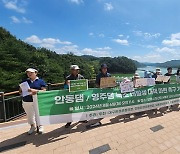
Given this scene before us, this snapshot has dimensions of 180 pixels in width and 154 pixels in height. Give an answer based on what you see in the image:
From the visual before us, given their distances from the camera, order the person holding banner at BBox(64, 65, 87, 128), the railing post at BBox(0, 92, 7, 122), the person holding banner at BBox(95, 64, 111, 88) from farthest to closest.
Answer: the railing post at BBox(0, 92, 7, 122)
the person holding banner at BBox(95, 64, 111, 88)
the person holding banner at BBox(64, 65, 87, 128)

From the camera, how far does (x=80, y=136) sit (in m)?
4.64

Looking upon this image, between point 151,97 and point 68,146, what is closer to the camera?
point 68,146

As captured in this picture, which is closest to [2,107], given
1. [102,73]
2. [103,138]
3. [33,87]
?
[33,87]

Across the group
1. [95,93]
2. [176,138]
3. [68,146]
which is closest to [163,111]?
[176,138]

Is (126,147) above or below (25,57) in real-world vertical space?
below

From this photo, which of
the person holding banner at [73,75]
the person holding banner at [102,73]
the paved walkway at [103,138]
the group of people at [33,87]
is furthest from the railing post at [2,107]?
the person holding banner at [102,73]

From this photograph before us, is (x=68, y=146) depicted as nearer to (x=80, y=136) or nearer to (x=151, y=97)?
(x=80, y=136)

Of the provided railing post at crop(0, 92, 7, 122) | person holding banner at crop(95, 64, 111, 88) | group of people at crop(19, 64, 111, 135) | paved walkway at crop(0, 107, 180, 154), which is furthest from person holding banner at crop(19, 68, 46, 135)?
railing post at crop(0, 92, 7, 122)

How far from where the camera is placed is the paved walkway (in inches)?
158

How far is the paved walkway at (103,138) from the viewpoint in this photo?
4.01 meters

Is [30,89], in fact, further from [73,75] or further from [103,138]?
[103,138]

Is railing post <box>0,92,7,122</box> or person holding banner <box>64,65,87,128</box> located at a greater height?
person holding banner <box>64,65,87,128</box>

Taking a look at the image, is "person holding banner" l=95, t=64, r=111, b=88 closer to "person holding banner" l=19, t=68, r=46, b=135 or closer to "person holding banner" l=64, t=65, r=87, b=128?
"person holding banner" l=64, t=65, r=87, b=128

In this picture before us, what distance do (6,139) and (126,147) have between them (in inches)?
116
